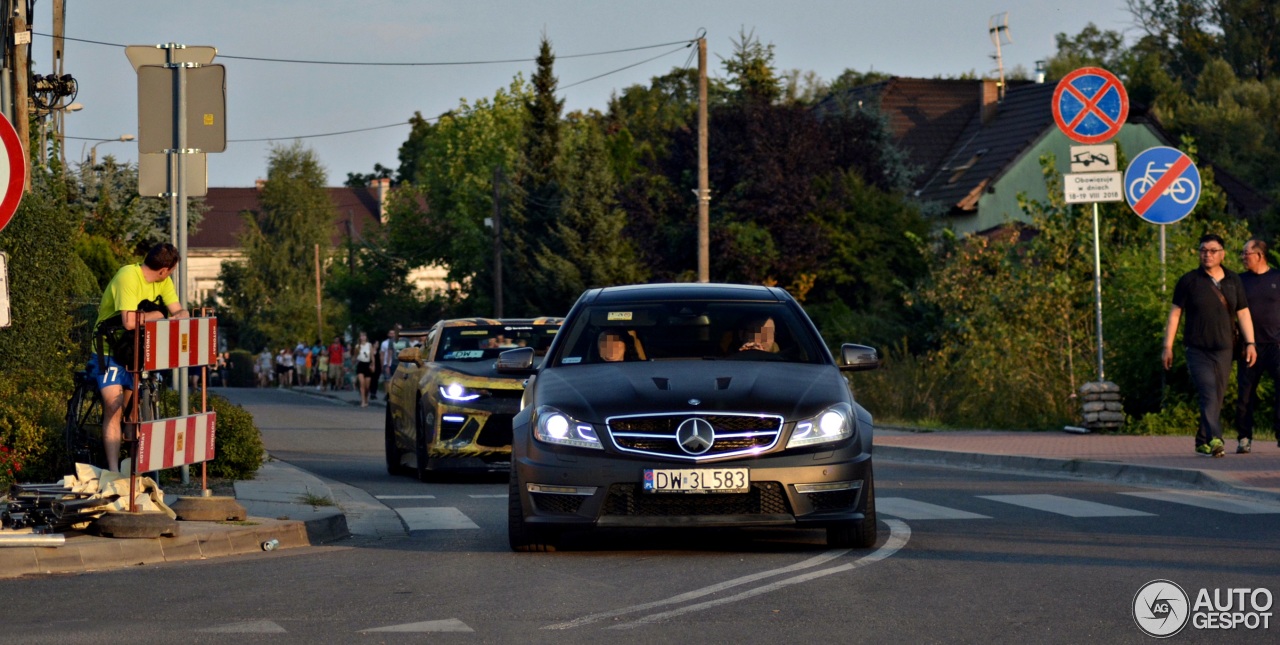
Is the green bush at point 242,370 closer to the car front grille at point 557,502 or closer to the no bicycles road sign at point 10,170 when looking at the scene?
the no bicycles road sign at point 10,170

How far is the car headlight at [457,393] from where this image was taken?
50.8 ft

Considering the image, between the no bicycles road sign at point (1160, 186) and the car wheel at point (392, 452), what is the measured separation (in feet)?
25.9

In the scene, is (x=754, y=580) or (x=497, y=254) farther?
(x=497, y=254)

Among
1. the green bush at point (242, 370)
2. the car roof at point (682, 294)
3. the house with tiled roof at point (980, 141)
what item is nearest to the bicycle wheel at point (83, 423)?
the car roof at point (682, 294)

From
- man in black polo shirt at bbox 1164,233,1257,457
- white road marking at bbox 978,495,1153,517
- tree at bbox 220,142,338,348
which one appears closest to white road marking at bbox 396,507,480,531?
white road marking at bbox 978,495,1153,517

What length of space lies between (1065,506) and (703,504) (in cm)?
396

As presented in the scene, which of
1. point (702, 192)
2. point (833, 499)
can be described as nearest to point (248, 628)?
point (833, 499)

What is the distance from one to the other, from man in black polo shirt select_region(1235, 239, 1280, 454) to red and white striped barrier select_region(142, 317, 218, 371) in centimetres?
896

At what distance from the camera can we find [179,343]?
414 inches

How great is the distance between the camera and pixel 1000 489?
13.8m

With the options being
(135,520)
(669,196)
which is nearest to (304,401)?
(669,196)

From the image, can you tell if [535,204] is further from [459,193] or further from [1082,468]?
[1082,468]

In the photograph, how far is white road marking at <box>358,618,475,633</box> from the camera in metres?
7.05

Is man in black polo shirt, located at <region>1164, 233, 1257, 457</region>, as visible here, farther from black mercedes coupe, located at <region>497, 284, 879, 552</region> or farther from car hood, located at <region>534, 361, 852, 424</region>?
black mercedes coupe, located at <region>497, 284, 879, 552</region>
